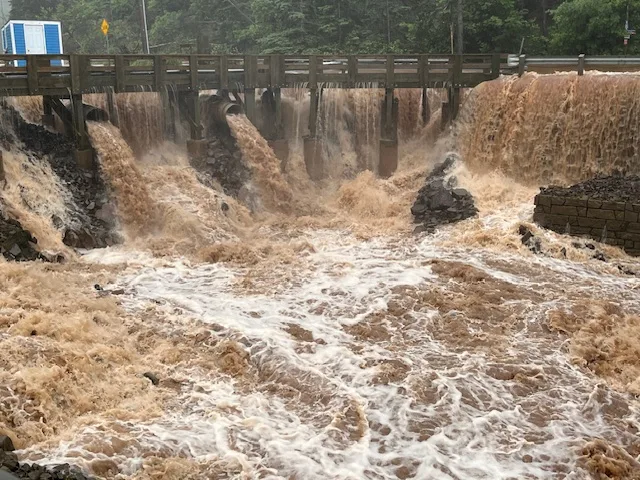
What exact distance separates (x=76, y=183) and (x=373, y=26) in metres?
19.1

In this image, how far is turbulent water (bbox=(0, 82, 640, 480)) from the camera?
7258 millimetres

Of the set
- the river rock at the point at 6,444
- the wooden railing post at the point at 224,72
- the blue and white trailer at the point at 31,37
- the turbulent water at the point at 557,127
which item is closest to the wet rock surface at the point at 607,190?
the turbulent water at the point at 557,127

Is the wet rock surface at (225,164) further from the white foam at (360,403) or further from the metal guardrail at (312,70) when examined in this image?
the white foam at (360,403)

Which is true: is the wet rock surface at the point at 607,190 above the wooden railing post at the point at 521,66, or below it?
below

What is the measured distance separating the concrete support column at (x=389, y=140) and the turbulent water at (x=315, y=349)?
11.8ft

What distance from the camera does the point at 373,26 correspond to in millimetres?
30281

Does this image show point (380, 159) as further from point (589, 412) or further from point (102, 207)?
point (589, 412)

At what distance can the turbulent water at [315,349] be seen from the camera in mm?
7258


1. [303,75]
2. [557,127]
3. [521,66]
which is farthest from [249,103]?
[557,127]

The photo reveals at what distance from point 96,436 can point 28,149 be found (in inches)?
351

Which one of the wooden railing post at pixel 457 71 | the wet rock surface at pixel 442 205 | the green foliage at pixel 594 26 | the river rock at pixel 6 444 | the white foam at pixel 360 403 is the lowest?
the white foam at pixel 360 403

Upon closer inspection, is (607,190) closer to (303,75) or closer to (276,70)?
(303,75)

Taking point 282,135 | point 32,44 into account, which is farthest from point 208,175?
point 32,44

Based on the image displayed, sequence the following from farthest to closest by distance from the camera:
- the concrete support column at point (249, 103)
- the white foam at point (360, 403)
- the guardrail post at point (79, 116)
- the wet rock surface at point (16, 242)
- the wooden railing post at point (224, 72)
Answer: the concrete support column at point (249, 103), the wooden railing post at point (224, 72), the guardrail post at point (79, 116), the wet rock surface at point (16, 242), the white foam at point (360, 403)
